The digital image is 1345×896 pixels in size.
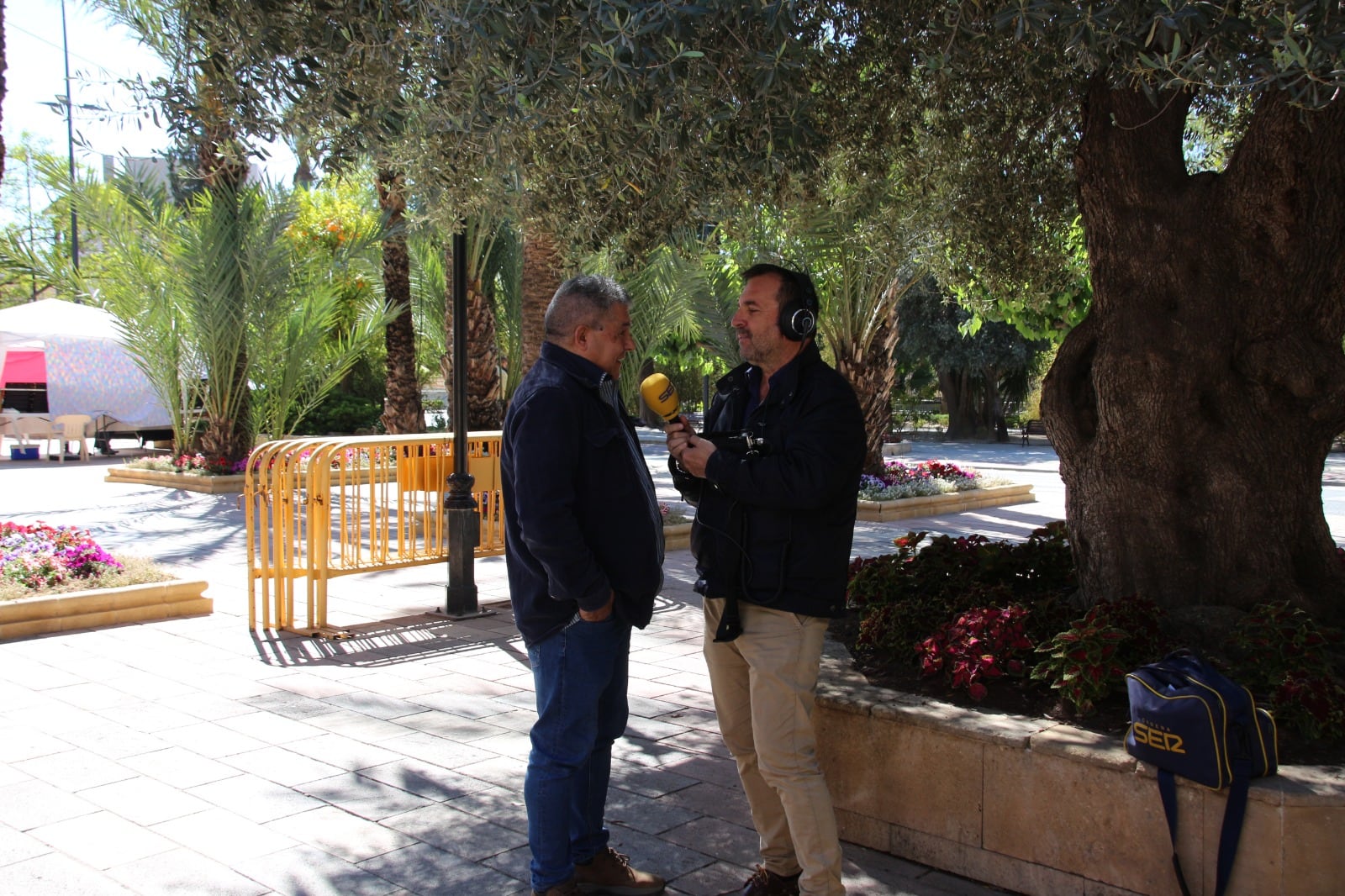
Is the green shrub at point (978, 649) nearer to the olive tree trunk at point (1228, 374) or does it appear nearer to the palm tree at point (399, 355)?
the olive tree trunk at point (1228, 374)

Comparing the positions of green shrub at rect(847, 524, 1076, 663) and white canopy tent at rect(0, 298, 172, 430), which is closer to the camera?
green shrub at rect(847, 524, 1076, 663)

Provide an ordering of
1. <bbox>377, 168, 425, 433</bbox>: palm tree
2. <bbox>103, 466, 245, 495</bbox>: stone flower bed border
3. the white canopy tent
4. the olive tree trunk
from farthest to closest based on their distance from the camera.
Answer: the white canopy tent → <bbox>377, 168, 425, 433</bbox>: palm tree → <bbox>103, 466, 245, 495</bbox>: stone flower bed border → the olive tree trunk

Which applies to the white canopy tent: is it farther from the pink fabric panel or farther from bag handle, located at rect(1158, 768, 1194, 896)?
bag handle, located at rect(1158, 768, 1194, 896)

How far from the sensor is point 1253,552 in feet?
14.8

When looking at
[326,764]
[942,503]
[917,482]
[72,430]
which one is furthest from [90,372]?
[326,764]

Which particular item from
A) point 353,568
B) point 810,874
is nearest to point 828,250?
point 353,568

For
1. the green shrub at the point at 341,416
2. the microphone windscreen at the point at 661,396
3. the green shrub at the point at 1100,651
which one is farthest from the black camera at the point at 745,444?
the green shrub at the point at 341,416

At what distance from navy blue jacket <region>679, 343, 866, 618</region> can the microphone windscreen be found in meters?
0.21

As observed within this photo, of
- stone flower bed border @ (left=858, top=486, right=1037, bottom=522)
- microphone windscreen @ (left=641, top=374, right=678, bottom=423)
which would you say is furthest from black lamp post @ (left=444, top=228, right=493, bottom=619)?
stone flower bed border @ (left=858, top=486, right=1037, bottom=522)

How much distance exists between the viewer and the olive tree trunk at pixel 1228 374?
441 centimetres

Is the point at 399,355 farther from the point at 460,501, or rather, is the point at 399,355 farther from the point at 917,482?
the point at 460,501

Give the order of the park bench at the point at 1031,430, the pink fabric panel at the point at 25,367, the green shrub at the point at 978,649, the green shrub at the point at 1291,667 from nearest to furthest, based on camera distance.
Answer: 1. the green shrub at the point at 1291,667
2. the green shrub at the point at 978,649
3. the pink fabric panel at the point at 25,367
4. the park bench at the point at 1031,430

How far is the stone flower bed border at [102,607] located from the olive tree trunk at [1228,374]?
585cm

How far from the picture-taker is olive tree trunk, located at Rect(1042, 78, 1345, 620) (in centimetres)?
441
